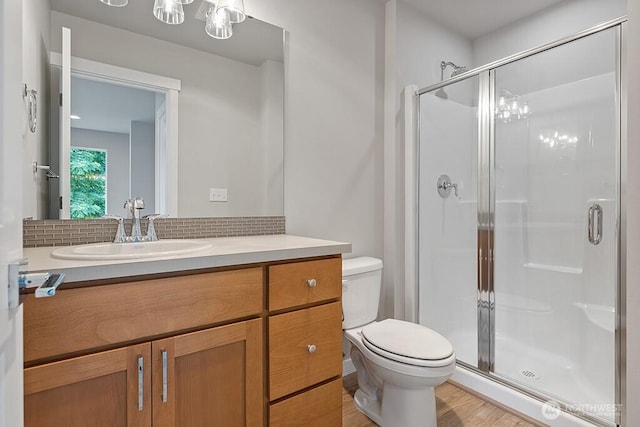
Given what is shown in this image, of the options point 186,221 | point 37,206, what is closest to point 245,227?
point 186,221

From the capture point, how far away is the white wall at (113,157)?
4.39 feet

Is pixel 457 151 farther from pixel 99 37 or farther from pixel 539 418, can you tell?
pixel 99 37

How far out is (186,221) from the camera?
5.11ft

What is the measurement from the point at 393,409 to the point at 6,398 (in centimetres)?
150

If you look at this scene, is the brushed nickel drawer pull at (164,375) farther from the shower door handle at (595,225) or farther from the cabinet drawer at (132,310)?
the shower door handle at (595,225)

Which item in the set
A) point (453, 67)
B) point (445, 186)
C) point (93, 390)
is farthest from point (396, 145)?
point (93, 390)

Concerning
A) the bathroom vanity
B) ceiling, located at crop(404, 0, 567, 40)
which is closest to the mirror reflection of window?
the bathroom vanity

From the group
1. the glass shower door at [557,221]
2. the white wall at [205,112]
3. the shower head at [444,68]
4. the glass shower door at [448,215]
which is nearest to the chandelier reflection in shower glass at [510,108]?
the glass shower door at [557,221]

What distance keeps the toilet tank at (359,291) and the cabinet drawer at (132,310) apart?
76cm

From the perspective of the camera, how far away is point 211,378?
101cm

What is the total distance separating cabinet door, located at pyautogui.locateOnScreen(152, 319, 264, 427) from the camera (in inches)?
36.4

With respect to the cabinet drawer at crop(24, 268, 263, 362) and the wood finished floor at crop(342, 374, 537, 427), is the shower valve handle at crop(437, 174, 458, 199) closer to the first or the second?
the wood finished floor at crop(342, 374, 537, 427)

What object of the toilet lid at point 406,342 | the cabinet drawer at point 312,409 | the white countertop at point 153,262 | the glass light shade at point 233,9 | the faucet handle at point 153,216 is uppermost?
the glass light shade at point 233,9

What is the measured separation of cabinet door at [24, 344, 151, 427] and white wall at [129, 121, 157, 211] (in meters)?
0.78
